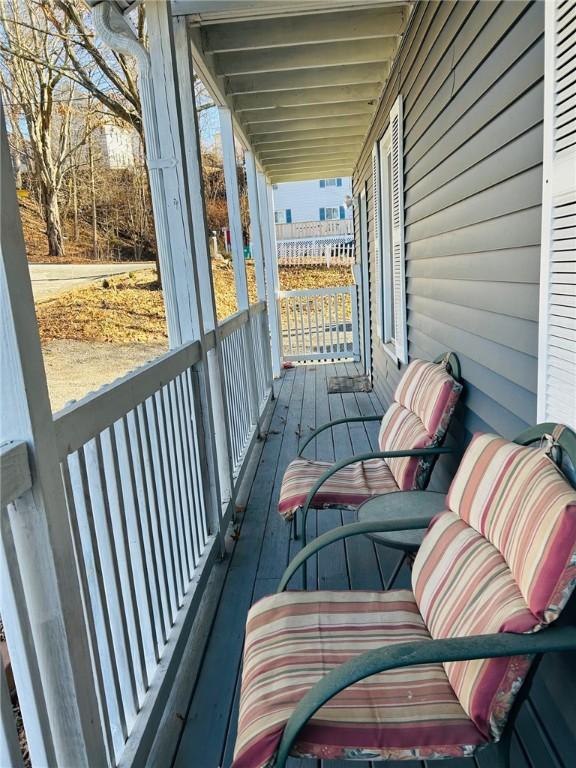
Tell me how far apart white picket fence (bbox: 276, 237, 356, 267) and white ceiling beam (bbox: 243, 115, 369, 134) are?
12106mm

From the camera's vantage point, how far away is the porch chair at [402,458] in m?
2.28

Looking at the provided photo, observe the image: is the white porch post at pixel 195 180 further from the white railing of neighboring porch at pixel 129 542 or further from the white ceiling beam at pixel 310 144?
the white ceiling beam at pixel 310 144

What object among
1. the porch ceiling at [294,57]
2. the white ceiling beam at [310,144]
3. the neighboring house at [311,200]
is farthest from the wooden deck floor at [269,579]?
the neighboring house at [311,200]

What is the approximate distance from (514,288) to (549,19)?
0.72 m

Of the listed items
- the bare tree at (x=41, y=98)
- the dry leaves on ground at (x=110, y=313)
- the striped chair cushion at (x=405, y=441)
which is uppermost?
the bare tree at (x=41, y=98)

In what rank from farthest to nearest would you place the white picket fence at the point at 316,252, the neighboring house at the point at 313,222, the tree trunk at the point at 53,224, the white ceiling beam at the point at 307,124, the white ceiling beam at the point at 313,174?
the neighboring house at the point at 313,222 < the white picket fence at the point at 316,252 < the white ceiling beam at the point at 313,174 < the white ceiling beam at the point at 307,124 < the tree trunk at the point at 53,224

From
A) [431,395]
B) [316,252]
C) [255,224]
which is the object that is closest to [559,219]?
[431,395]

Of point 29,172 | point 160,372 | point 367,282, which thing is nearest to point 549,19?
point 29,172

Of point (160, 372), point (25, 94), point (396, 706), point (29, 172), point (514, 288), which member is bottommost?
point (396, 706)

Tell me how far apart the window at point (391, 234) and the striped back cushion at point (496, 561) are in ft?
7.37

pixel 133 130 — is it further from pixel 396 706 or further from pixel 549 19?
pixel 396 706

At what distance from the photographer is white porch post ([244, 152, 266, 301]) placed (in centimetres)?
551

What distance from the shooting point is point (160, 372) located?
193cm

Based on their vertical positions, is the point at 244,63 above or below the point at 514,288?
above
